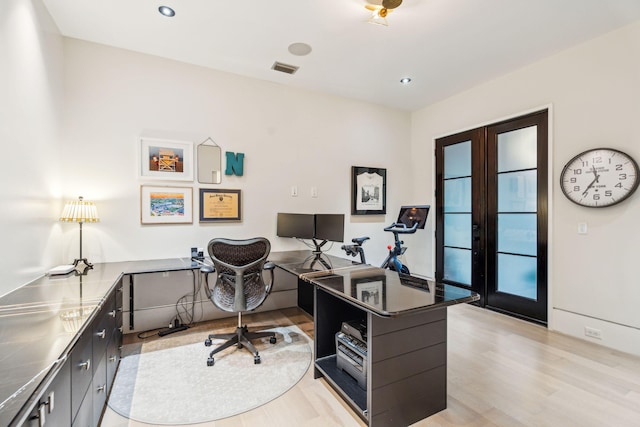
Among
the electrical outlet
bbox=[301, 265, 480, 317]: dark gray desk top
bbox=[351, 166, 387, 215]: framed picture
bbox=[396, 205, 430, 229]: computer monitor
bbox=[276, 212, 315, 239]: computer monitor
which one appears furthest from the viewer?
bbox=[351, 166, 387, 215]: framed picture

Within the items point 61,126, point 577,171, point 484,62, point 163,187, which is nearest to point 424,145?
point 484,62

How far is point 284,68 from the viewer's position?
3465mm

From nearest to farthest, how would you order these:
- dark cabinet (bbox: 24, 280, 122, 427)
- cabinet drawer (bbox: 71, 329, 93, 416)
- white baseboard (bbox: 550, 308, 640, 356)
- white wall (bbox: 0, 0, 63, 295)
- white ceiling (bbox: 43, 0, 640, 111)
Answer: dark cabinet (bbox: 24, 280, 122, 427) < cabinet drawer (bbox: 71, 329, 93, 416) < white wall (bbox: 0, 0, 63, 295) < white ceiling (bbox: 43, 0, 640, 111) < white baseboard (bbox: 550, 308, 640, 356)

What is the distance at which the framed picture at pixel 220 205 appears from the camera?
3420mm

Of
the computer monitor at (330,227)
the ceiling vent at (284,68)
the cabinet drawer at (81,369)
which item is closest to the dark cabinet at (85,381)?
the cabinet drawer at (81,369)

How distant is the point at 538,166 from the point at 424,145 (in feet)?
5.62

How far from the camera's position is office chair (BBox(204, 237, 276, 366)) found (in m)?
2.48

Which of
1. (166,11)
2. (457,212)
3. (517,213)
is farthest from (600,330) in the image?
(166,11)

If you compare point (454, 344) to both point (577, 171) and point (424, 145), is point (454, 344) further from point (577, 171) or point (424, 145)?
point (424, 145)

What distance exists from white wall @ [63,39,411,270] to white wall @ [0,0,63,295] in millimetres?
243

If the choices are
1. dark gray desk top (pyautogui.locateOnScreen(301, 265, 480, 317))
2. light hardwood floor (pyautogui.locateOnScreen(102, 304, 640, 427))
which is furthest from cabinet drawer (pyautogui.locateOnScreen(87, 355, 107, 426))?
dark gray desk top (pyautogui.locateOnScreen(301, 265, 480, 317))

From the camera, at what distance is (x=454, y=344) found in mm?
2875

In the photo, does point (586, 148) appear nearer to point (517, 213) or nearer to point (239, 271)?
point (517, 213)

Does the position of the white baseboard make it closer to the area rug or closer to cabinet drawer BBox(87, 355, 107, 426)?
the area rug
